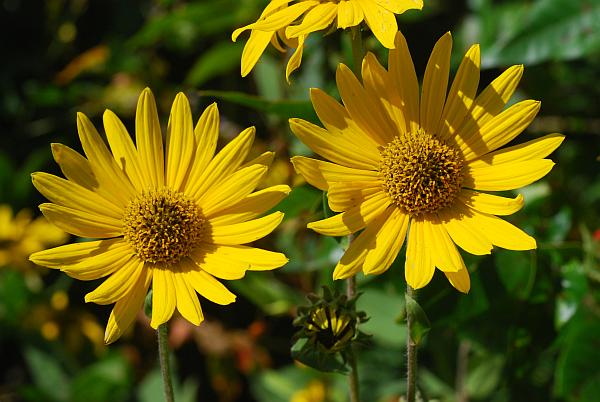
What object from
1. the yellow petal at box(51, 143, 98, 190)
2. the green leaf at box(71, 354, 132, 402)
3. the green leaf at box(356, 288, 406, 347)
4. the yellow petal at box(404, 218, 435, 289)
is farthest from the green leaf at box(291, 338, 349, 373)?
the green leaf at box(71, 354, 132, 402)

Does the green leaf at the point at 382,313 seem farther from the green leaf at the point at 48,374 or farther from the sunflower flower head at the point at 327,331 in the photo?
the green leaf at the point at 48,374

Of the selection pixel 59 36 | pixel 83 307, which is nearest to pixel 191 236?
pixel 83 307

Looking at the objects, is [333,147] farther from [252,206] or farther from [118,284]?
[118,284]

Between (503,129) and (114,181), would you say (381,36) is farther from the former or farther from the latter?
(114,181)

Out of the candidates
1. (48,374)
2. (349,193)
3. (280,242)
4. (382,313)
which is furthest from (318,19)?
(48,374)

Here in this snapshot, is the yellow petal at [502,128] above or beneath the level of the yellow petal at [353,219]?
above

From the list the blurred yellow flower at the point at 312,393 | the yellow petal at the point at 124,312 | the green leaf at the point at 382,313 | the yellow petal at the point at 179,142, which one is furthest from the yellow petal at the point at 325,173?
the blurred yellow flower at the point at 312,393
